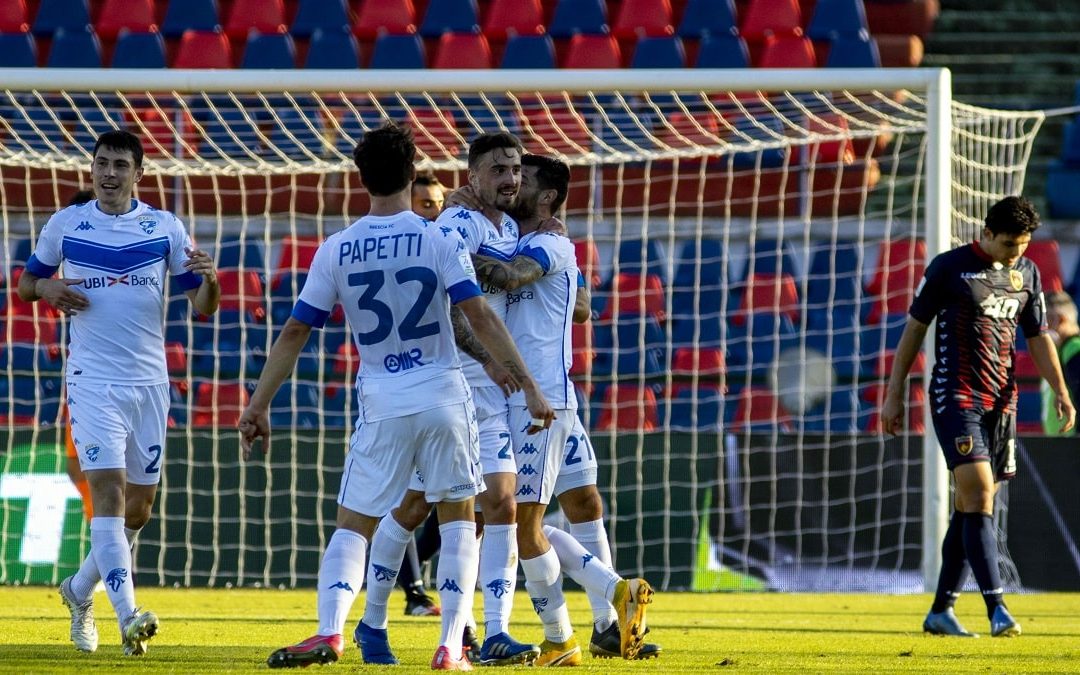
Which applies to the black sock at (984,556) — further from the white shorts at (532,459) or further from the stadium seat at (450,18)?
the stadium seat at (450,18)

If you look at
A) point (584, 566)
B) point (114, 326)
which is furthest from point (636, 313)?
point (114, 326)

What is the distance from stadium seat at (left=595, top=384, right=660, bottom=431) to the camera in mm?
12234

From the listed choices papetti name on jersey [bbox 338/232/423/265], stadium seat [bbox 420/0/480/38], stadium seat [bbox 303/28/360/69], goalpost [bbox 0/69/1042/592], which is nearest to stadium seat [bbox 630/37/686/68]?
goalpost [bbox 0/69/1042/592]

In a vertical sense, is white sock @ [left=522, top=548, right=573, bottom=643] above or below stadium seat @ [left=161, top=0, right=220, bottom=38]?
below

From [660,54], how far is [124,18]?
584 centimetres

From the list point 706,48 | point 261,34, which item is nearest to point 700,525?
point 706,48

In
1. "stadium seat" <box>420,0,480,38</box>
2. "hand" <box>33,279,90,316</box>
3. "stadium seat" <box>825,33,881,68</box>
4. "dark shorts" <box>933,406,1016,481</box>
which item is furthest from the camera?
"stadium seat" <box>420,0,480,38</box>

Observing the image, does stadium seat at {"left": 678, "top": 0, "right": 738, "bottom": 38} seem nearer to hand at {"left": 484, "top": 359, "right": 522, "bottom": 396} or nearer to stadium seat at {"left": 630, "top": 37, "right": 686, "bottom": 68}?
stadium seat at {"left": 630, "top": 37, "right": 686, "bottom": 68}

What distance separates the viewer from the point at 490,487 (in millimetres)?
5434

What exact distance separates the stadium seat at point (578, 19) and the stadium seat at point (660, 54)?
0.70m

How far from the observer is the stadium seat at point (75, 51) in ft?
53.4

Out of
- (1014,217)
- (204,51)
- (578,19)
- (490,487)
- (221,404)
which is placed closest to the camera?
(490,487)

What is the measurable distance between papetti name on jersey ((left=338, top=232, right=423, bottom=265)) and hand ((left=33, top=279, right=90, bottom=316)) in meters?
1.63

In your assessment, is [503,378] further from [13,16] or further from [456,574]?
[13,16]
